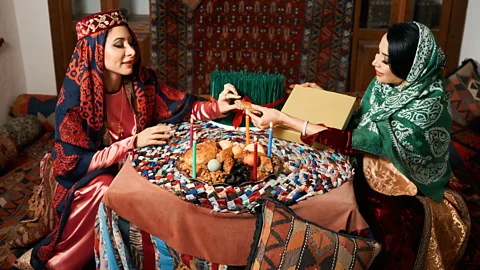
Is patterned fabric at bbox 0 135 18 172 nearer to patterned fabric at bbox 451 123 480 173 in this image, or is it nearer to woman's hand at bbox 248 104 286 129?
woman's hand at bbox 248 104 286 129

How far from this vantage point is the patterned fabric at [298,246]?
172cm

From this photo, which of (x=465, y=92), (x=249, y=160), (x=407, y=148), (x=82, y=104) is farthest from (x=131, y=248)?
(x=465, y=92)

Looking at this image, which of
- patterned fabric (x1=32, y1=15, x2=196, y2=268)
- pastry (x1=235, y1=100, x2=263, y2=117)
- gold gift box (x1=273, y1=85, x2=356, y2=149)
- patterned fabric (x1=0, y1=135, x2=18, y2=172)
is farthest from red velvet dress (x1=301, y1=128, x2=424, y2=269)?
patterned fabric (x1=0, y1=135, x2=18, y2=172)

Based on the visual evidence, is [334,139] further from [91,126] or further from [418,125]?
[91,126]

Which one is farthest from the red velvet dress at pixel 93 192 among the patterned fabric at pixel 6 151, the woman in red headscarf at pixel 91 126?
the patterned fabric at pixel 6 151

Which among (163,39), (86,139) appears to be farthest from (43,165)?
(163,39)

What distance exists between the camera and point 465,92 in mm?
3389

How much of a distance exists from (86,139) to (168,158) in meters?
0.45

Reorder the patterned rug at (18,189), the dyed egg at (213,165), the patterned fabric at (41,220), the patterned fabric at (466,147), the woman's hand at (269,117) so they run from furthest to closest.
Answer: the patterned fabric at (466,147)
the patterned rug at (18,189)
the patterned fabric at (41,220)
the woman's hand at (269,117)
the dyed egg at (213,165)

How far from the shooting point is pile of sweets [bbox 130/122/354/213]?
5.86 ft

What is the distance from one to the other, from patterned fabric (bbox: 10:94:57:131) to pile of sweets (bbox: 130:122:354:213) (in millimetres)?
2324

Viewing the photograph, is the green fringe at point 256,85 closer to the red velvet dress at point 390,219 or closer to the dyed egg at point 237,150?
the red velvet dress at point 390,219

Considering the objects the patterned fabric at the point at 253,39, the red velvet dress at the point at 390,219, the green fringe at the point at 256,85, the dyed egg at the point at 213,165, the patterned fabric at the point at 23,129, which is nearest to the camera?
the dyed egg at the point at 213,165

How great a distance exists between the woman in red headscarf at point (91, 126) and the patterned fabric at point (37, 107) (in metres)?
1.98
